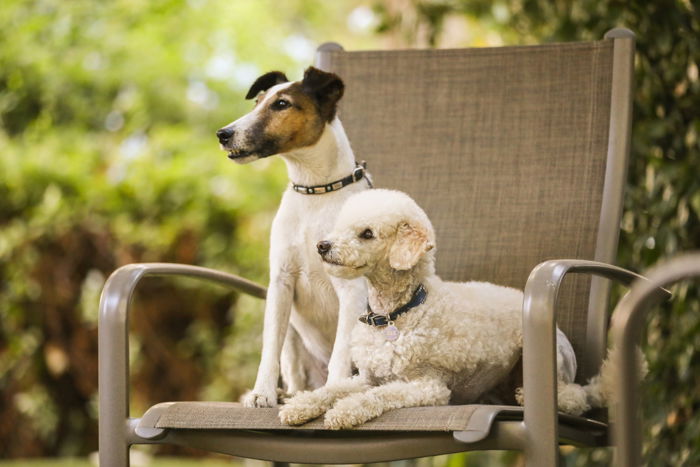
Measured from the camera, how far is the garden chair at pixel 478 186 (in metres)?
1.60

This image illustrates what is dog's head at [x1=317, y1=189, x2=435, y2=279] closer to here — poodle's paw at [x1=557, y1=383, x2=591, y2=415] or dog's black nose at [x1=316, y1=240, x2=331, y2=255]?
dog's black nose at [x1=316, y1=240, x2=331, y2=255]

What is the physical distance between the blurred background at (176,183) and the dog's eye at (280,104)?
1127 mm

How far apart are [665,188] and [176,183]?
236 centimetres

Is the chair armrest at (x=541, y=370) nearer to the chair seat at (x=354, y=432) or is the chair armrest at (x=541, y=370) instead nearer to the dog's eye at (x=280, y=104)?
the chair seat at (x=354, y=432)

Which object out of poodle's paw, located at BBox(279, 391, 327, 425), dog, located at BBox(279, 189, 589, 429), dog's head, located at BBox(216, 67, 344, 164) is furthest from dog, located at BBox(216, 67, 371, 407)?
poodle's paw, located at BBox(279, 391, 327, 425)

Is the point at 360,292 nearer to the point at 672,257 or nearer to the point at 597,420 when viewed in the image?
the point at 597,420

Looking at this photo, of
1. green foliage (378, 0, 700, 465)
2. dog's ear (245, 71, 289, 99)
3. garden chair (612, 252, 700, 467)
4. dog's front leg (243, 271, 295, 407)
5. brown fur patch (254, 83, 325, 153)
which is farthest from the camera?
green foliage (378, 0, 700, 465)

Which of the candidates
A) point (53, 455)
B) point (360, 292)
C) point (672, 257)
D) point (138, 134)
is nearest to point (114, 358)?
point (360, 292)


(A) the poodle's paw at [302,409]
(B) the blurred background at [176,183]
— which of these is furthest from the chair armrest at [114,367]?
(B) the blurred background at [176,183]

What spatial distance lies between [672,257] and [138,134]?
3.23 m

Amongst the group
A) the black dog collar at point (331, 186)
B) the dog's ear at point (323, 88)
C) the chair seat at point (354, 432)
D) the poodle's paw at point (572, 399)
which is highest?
the dog's ear at point (323, 88)

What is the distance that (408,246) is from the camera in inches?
62.9

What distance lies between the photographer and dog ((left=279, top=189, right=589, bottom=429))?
1.59 meters

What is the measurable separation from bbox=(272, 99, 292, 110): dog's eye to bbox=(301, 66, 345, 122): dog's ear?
0.20 feet
